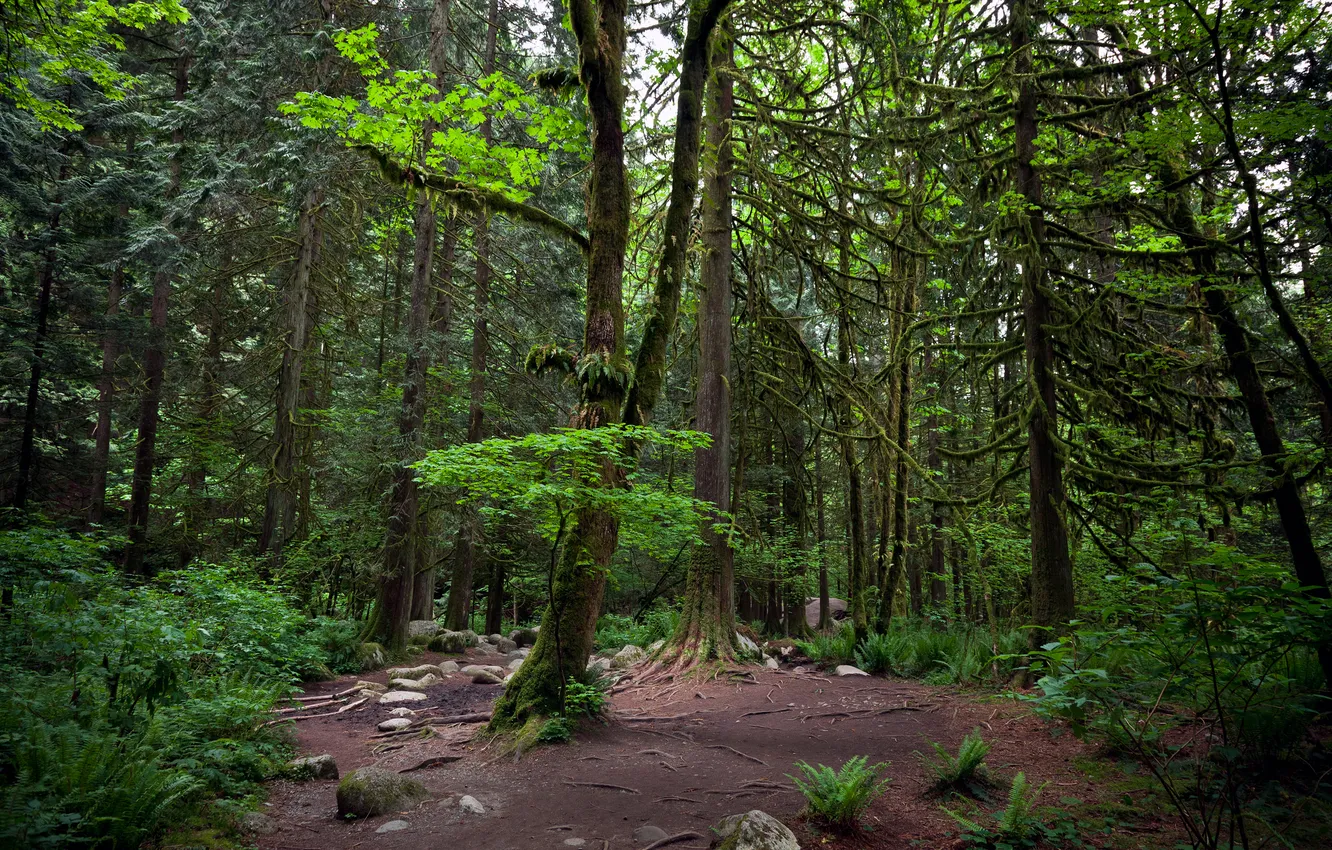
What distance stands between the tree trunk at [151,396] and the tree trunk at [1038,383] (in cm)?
1504

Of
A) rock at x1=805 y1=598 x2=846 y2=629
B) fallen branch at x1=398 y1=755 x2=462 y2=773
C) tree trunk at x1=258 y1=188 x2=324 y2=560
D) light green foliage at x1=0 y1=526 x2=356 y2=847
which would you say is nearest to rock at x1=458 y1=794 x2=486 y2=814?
fallen branch at x1=398 y1=755 x2=462 y2=773

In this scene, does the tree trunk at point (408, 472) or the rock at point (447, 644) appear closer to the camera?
the tree trunk at point (408, 472)

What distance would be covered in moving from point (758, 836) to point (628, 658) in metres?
7.54

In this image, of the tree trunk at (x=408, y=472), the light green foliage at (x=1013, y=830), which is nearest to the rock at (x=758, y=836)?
the light green foliage at (x=1013, y=830)

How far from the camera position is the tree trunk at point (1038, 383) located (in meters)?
6.98

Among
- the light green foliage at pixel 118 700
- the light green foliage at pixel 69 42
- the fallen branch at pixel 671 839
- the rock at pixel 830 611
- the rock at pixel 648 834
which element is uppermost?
the light green foliage at pixel 69 42

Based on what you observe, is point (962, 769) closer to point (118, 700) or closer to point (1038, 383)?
point (1038, 383)

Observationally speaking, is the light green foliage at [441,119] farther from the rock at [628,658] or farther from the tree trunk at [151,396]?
the tree trunk at [151,396]

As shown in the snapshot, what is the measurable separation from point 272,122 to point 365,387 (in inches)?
262

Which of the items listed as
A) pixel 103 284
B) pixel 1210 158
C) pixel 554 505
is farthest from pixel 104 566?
pixel 1210 158

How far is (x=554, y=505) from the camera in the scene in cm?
601

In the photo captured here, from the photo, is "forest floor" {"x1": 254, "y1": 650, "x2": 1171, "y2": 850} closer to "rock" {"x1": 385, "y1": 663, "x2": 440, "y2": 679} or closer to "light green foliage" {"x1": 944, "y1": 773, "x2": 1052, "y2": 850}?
"light green foliage" {"x1": 944, "y1": 773, "x2": 1052, "y2": 850}

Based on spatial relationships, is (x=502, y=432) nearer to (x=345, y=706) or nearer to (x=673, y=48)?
(x=345, y=706)

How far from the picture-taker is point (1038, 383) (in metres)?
7.26
